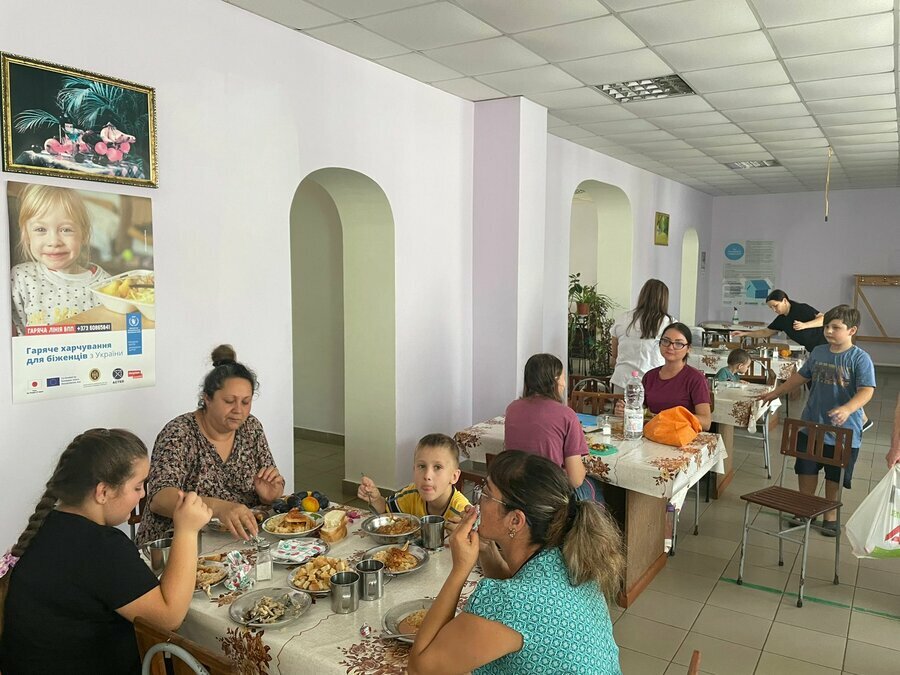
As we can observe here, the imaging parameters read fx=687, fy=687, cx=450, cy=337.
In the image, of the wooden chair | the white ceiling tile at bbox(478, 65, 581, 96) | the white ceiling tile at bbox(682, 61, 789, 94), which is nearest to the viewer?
the white ceiling tile at bbox(682, 61, 789, 94)

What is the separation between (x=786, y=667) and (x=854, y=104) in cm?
422

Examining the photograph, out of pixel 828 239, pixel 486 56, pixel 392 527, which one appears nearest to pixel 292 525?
pixel 392 527

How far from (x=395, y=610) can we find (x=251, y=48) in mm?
2784

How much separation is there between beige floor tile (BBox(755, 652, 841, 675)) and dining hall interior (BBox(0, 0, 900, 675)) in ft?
0.04

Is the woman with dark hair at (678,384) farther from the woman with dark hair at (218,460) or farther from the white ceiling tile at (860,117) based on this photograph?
the white ceiling tile at (860,117)

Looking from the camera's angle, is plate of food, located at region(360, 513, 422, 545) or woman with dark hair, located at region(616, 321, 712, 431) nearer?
plate of food, located at region(360, 513, 422, 545)

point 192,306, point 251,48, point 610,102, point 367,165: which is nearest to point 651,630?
point 192,306

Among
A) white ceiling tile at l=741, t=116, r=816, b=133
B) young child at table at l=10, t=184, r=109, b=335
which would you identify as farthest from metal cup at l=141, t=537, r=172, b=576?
white ceiling tile at l=741, t=116, r=816, b=133

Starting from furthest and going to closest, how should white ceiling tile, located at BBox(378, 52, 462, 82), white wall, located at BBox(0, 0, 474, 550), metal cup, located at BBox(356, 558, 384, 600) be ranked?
white ceiling tile, located at BBox(378, 52, 462, 82) → white wall, located at BBox(0, 0, 474, 550) → metal cup, located at BBox(356, 558, 384, 600)

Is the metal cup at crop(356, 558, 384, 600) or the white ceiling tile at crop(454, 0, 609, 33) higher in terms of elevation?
the white ceiling tile at crop(454, 0, 609, 33)

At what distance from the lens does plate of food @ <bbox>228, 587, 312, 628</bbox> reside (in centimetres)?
176

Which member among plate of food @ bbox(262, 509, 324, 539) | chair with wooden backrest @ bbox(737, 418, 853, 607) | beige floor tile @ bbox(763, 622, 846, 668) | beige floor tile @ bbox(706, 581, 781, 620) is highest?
plate of food @ bbox(262, 509, 324, 539)

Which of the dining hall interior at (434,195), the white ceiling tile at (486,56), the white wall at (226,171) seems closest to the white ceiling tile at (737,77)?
the dining hall interior at (434,195)

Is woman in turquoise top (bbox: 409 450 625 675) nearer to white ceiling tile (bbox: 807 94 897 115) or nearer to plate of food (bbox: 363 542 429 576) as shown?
plate of food (bbox: 363 542 429 576)
